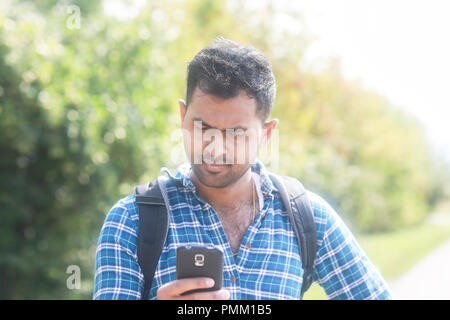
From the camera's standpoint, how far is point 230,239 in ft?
6.19

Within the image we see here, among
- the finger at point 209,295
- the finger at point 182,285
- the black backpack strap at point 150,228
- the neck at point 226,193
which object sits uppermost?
the neck at point 226,193

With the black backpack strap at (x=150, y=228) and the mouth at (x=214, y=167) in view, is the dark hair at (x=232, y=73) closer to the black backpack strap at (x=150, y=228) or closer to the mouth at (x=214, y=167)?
the mouth at (x=214, y=167)

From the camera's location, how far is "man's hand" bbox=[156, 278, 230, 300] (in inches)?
61.2

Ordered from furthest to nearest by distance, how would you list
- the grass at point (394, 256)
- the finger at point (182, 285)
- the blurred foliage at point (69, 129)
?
the grass at point (394, 256)
the blurred foliage at point (69, 129)
the finger at point (182, 285)

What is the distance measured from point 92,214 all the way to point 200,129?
4.05 meters

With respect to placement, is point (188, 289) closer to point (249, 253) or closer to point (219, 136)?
point (249, 253)

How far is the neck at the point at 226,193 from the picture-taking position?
1.96 m

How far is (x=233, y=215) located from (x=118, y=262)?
0.49 metres

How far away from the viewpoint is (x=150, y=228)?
1733mm

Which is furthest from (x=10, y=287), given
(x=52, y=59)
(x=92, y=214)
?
(x=52, y=59)

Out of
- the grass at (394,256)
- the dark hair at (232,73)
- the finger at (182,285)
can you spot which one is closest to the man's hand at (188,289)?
the finger at (182,285)

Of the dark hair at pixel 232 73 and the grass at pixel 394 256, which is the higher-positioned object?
the dark hair at pixel 232 73

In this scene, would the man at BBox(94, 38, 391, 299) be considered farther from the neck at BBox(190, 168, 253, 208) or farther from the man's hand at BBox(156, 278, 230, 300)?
the man's hand at BBox(156, 278, 230, 300)
